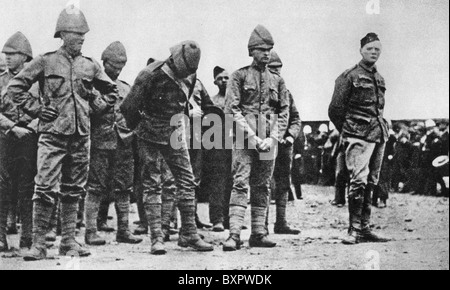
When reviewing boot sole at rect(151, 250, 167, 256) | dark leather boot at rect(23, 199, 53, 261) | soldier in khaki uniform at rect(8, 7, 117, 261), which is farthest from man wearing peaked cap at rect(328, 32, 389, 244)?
dark leather boot at rect(23, 199, 53, 261)

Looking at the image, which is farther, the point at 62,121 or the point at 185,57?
the point at 185,57

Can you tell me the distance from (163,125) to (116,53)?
123cm

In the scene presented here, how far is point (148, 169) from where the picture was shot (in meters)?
6.00

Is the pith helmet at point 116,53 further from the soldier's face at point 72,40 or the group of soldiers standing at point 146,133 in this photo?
the soldier's face at point 72,40

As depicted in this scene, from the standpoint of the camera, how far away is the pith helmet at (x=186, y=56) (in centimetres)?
585

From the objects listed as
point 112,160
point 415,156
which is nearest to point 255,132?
point 112,160

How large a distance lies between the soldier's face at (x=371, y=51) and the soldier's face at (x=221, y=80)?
5.73 ft

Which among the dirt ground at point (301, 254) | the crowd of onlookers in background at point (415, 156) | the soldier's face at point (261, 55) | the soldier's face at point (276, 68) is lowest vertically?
the dirt ground at point (301, 254)

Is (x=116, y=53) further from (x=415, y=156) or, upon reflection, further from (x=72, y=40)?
(x=415, y=156)

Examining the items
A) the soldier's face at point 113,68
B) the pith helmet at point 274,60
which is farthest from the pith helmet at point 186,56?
the pith helmet at point 274,60

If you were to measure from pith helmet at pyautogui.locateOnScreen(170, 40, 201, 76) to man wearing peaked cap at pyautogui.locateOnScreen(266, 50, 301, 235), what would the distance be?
1260 millimetres

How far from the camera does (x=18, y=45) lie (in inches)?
250

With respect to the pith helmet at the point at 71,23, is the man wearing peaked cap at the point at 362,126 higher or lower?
lower

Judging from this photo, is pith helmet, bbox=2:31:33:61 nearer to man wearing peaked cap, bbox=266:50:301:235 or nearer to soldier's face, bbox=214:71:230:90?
soldier's face, bbox=214:71:230:90
